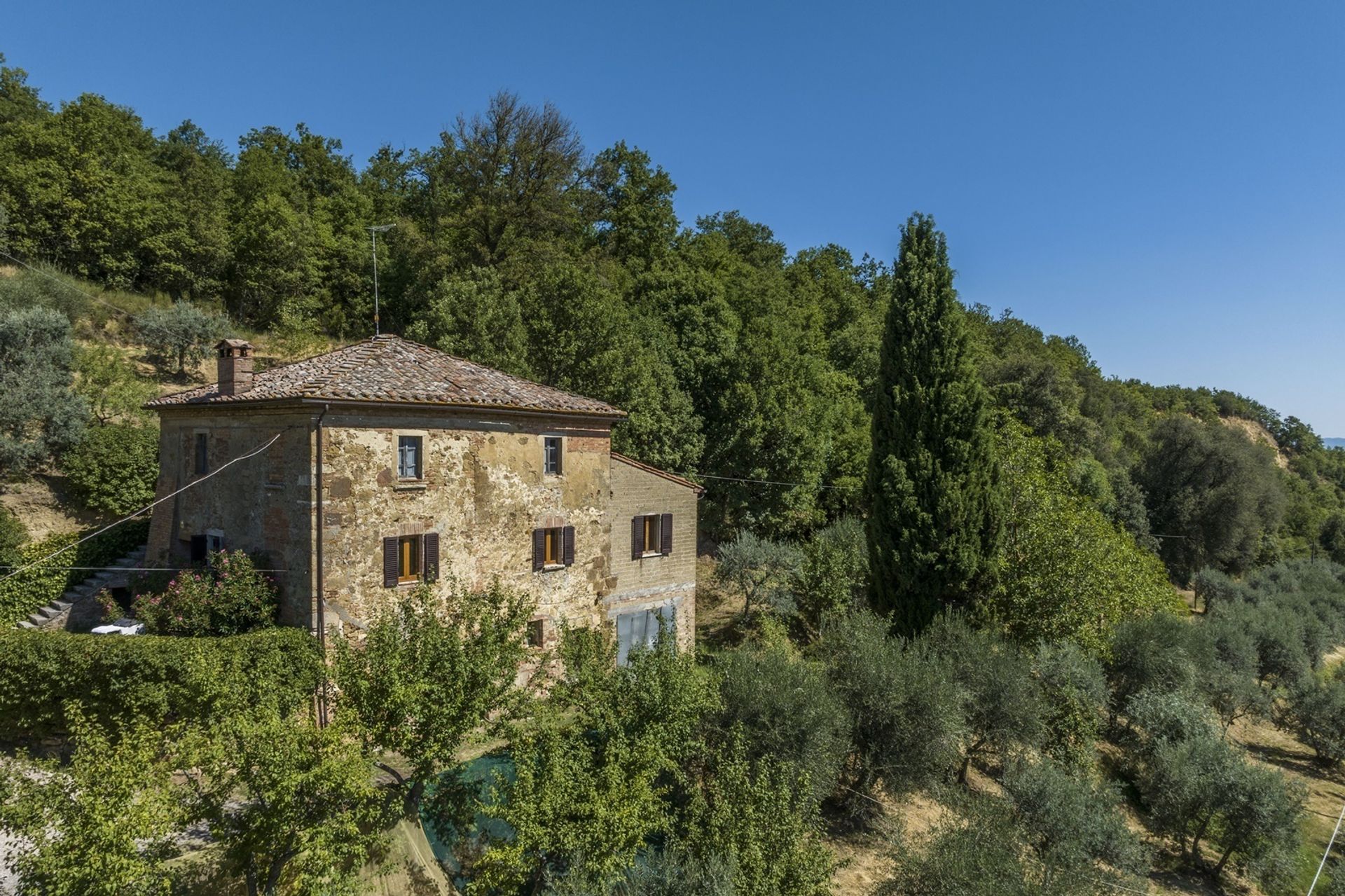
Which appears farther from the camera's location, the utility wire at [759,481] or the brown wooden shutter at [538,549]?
the utility wire at [759,481]

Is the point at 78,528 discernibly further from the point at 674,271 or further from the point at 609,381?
the point at 674,271

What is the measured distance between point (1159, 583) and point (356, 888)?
101ft

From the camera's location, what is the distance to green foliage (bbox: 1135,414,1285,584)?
46312mm

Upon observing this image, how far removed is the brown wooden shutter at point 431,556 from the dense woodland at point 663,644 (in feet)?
4.26

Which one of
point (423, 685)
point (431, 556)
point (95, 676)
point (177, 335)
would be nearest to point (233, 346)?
point (431, 556)

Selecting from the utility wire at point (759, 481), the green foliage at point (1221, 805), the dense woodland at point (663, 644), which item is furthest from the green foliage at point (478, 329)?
the green foliage at point (1221, 805)

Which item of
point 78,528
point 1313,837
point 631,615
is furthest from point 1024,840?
point 78,528

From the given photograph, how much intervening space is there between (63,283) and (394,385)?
2544 cm

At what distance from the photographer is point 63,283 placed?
1209 inches

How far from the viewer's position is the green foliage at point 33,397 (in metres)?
21.8

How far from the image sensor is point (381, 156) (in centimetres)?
5900

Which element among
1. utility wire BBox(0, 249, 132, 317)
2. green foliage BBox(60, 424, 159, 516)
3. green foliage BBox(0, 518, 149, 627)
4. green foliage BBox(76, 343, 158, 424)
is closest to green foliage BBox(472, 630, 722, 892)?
green foliage BBox(0, 518, 149, 627)

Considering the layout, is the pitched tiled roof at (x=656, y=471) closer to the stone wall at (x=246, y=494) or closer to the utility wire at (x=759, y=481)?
the utility wire at (x=759, y=481)

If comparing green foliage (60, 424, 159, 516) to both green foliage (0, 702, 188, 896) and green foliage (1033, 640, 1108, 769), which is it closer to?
green foliage (0, 702, 188, 896)
